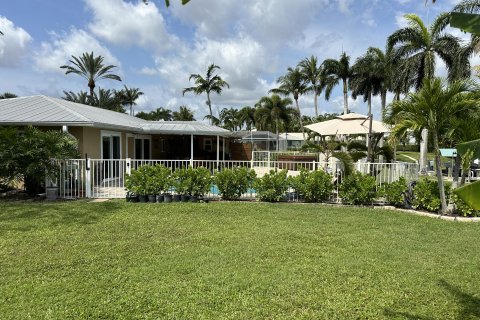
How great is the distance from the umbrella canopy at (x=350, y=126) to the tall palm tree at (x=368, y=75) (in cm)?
2243

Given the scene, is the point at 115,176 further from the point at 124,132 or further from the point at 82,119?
the point at 124,132

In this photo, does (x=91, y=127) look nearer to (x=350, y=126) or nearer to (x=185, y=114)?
(x=350, y=126)

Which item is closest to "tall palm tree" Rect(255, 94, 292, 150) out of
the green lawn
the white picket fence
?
the white picket fence

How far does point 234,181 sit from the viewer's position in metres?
11.0

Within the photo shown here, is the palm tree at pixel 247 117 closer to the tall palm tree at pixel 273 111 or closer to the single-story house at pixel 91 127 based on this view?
the tall palm tree at pixel 273 111

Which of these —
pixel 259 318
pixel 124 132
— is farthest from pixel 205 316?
pixel 124 132

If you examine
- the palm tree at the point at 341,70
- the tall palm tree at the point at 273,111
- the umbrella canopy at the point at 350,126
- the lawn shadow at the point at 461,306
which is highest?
the palm tree at the point at 341,70

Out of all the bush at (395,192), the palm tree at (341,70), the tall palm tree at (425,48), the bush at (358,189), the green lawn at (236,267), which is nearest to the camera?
the green lawn at (236,267)

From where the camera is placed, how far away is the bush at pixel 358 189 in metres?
10.3

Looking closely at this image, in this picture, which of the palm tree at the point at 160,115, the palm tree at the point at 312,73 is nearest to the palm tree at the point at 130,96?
the palm tree at the point at 160,115

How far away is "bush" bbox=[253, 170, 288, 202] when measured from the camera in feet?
35.5

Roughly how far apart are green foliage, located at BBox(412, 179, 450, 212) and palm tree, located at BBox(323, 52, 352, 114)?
2846 cm

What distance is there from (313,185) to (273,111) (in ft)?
128

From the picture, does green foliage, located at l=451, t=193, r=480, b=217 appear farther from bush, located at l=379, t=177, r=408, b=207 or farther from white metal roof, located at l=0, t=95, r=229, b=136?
white metal roof, located at l=0, t=95, r=229, b=136
